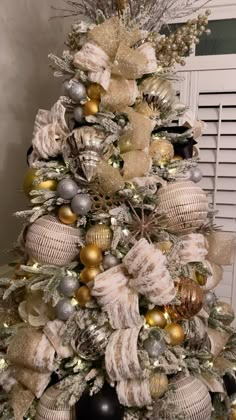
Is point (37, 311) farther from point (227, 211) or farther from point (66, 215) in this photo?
point (227, 211)

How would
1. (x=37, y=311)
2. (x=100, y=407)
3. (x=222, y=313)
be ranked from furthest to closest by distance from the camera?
(x=222, y=313) < (x=37, y=311) < (x=100, y=407)

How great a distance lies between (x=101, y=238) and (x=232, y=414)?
458 mm

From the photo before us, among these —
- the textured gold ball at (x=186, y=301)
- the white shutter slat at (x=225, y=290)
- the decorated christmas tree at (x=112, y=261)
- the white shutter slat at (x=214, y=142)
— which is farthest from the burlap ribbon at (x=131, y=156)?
the white shutter slat at (x=225, y=290)

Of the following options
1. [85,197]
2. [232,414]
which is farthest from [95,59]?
[232,414]

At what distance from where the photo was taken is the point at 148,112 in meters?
0.89

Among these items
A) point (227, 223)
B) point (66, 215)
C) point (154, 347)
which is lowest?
point (154, 347)

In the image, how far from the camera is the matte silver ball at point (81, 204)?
81cm

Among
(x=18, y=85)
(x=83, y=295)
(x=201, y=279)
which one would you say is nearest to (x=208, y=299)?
(x=201, y=279)

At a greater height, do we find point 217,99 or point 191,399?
point 217,99

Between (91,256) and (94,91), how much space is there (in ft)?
1.05

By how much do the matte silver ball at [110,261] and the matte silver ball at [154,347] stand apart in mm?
144

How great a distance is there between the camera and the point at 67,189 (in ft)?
2.66

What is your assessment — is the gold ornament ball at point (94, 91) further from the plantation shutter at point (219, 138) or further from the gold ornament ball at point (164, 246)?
the plantation shutter at point (219, 138)

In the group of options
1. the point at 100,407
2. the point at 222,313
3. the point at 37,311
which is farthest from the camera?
the point at 222,313
